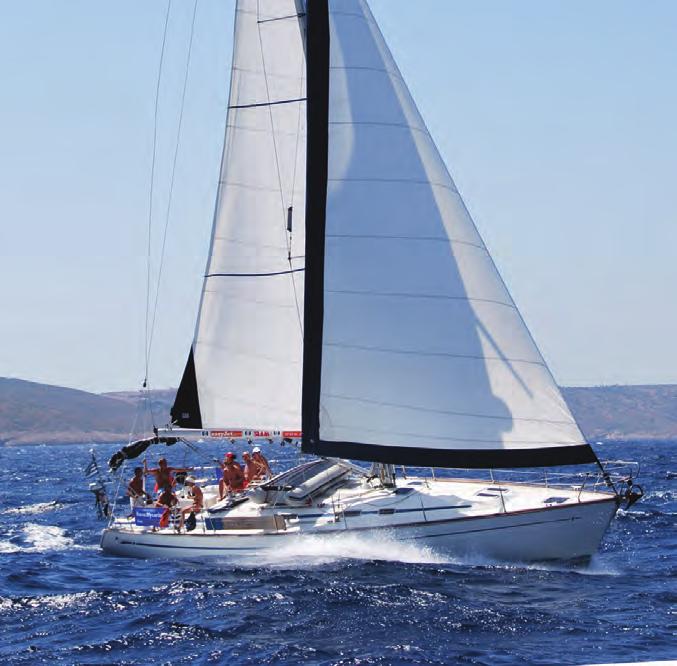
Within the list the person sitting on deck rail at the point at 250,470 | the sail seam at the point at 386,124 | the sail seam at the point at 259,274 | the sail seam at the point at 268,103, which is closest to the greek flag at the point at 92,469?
the person sitting on deck rail at the point at 250,470

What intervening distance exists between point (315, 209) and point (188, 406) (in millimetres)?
4992

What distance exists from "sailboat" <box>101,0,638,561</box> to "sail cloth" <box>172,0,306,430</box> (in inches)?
3.2

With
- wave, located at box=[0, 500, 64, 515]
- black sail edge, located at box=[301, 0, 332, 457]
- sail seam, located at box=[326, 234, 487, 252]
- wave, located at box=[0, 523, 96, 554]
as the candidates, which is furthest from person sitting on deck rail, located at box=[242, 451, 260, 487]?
wave, located at box=[0, 500, 64, 515]

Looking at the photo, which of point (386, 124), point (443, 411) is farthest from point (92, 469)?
point (386, 124)

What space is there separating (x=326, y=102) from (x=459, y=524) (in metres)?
7.44

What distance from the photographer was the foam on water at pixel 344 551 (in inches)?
717

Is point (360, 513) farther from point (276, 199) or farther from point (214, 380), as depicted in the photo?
point (276, 199)

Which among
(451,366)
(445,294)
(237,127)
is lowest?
(451,366)

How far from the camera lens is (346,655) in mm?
12781

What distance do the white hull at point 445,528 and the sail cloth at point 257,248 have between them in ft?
7.80

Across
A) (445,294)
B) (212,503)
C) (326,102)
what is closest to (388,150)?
(326,102)

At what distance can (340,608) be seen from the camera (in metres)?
15.1

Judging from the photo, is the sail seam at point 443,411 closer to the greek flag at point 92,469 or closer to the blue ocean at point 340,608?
the blue ocean at point 340,608

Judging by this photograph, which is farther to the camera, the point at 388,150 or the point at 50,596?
the point at 388,150
